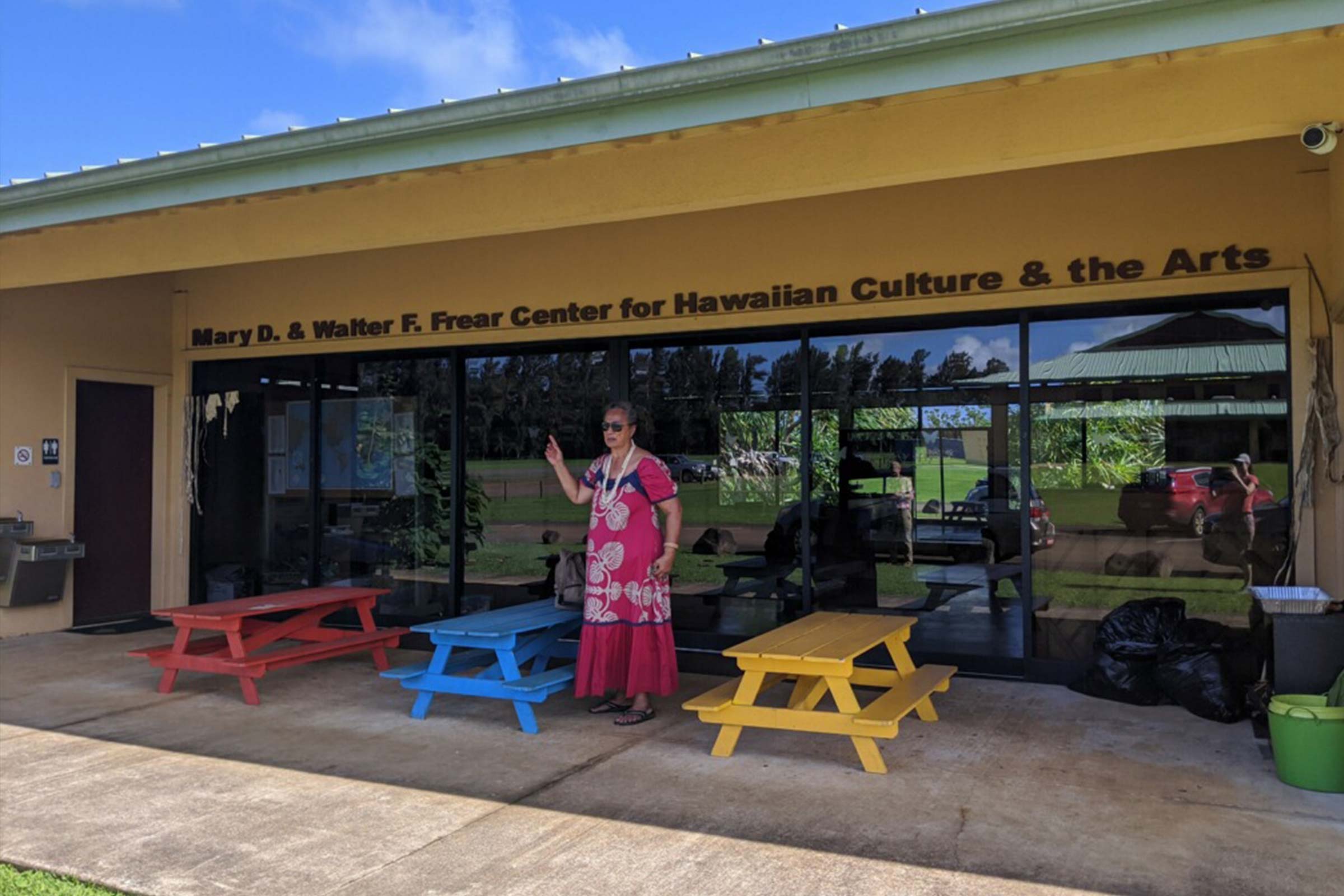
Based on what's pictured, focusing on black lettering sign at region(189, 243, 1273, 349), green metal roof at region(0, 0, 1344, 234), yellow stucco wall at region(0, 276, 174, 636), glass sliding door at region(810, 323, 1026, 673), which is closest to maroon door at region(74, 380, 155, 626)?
yellow stucco wall at region(0, 276, 174, 636)

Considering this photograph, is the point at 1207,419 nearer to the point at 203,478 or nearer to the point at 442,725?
the point at 442,725

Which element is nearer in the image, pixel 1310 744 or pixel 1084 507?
pixel 1310 744

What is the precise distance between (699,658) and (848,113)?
3865 mm

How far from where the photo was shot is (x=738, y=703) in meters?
4.89

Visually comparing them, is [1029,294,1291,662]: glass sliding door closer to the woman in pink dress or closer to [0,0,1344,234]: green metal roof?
the woman in pink dress

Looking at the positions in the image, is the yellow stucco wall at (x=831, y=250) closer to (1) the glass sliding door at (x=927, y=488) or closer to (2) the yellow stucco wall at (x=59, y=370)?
(1) the glass sliding door at (x=927, y=488)

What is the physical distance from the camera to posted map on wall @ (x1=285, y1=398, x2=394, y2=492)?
28.3 ft

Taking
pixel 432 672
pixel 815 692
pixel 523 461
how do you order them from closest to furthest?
pixel 815 692
pixel 432 672
pixel 523 461

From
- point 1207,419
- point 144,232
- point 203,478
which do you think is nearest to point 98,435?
point 203,478

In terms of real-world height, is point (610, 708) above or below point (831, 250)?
below

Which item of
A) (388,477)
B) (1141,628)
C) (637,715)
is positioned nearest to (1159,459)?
(1141,628)

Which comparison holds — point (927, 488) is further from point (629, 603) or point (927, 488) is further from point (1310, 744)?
point (1310, 744)

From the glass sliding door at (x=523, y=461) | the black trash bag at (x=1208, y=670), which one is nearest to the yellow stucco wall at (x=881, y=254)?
the glass sliding door at (x=523, y=461)

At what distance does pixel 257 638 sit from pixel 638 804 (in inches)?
130
